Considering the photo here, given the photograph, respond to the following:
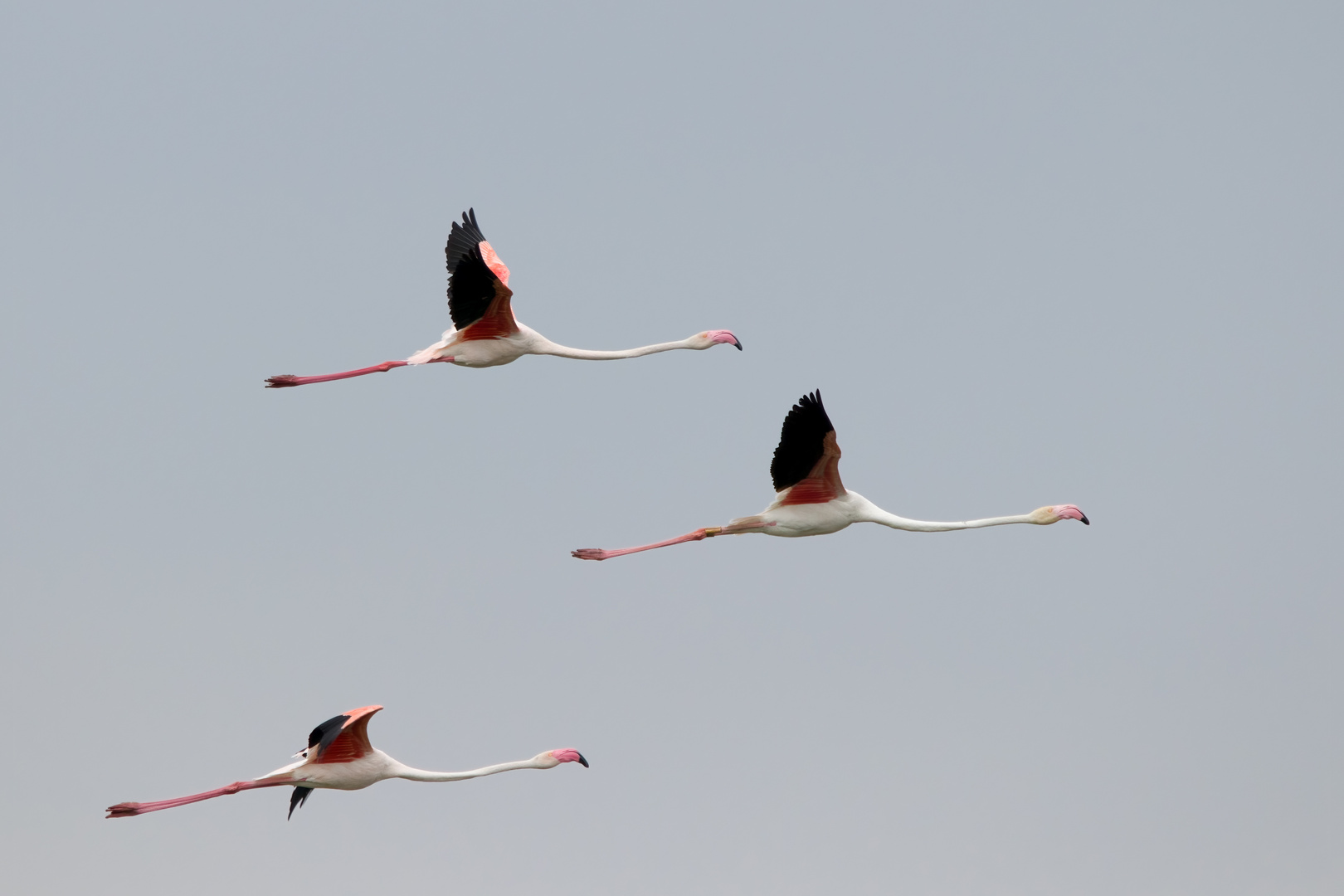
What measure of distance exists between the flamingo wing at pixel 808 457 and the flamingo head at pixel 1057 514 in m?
2.23

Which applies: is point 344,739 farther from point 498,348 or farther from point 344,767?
point 498,348

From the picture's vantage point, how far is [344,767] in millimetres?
21406

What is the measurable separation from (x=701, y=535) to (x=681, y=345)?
2881 millimetres

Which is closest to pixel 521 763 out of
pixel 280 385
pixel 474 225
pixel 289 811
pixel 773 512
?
pixel 289 811

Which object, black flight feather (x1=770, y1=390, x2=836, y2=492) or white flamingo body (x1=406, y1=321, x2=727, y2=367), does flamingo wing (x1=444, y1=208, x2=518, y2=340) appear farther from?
black flight feather (x1=770, y1=390, x2=836, y2=492)

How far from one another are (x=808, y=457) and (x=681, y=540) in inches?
83.6

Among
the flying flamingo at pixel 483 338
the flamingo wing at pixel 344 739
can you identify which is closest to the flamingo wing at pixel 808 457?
the flying flamingo at pixel 483 338

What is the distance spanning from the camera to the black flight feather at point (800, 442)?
66.3 feet

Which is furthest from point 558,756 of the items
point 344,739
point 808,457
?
point 808,457

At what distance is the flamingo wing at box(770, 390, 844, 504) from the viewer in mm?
20328

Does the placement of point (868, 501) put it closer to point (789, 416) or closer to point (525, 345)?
point (789, 416)

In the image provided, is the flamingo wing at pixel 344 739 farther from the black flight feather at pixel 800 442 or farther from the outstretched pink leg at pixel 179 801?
the black flight feather at pixel 800 442

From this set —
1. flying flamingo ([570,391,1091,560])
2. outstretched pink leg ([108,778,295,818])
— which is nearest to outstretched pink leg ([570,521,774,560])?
flying flamingo ([570,391,1091,560])

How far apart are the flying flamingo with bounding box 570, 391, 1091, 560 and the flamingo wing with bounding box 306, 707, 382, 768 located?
12.6 feet
